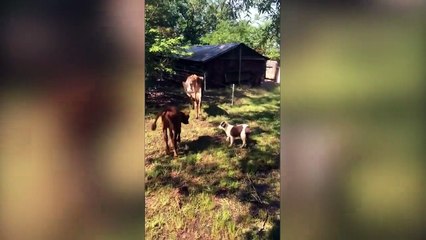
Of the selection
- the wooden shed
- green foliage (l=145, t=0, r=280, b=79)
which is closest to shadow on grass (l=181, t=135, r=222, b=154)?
the wooden shed

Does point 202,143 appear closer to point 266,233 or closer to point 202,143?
point 202,143

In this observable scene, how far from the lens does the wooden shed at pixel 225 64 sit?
6.84 ft

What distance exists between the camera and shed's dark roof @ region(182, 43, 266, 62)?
208 centimetres

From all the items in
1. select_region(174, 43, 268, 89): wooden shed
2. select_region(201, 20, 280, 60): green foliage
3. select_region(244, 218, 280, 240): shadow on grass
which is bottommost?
select_region(244, 218, 280, 240): shadow on grass

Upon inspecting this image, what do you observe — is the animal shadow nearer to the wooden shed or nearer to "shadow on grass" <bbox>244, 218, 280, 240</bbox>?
the wooden shed

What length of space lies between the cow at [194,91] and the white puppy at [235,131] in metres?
0.15

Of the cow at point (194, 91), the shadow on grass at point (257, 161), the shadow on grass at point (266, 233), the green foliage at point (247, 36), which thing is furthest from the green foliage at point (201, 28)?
the shadow on grass at point (266, 233)

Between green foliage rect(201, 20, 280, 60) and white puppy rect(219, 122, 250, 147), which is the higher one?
green foliage rect(201, 20, 280, 60)

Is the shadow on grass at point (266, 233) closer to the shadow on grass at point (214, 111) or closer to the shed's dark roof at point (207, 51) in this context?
the shadow on grass at point (214, 111)

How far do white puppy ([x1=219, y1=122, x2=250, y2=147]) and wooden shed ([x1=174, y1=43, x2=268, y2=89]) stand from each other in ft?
0.71

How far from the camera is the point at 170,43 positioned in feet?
6.70

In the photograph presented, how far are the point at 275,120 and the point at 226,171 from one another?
362mm
